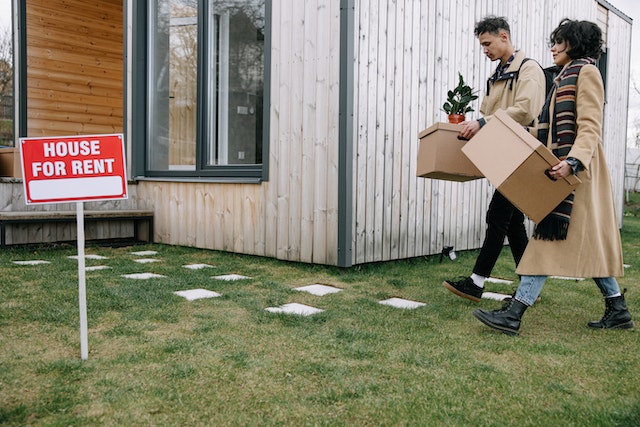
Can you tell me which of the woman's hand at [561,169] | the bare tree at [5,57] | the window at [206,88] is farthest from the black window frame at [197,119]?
the bare tree at [5,57]

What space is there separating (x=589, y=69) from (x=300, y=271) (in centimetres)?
253

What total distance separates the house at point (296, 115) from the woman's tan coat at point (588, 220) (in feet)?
6.21

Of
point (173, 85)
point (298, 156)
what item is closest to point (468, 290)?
point (298, 156)

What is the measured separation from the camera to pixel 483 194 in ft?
20.3

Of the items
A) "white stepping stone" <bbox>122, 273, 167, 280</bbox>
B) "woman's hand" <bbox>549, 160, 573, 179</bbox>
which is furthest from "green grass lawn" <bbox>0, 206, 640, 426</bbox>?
"woman's hand" <bbox>549, 160, 573, 179</bbox>

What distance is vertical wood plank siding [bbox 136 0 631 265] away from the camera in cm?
448

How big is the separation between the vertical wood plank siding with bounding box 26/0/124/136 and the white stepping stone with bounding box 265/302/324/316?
5672 mm

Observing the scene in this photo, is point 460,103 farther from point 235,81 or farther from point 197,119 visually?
point 197,119

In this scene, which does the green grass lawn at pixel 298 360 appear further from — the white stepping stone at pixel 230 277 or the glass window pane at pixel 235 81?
the glass window pane at pixel 235 81

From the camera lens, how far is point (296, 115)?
4672mm

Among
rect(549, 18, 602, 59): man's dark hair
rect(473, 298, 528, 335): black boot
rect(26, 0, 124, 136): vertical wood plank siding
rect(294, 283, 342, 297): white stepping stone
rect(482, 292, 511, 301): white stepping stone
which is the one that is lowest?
rect(482, 292, 511, 301): white stepping stone

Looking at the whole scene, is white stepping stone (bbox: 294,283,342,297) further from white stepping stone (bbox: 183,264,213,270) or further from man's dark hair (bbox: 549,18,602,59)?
man's dark hair (bbox: 549,18,602,59)

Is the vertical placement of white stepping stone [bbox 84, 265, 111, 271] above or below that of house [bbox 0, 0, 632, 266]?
below

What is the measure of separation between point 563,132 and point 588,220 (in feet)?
1.39
